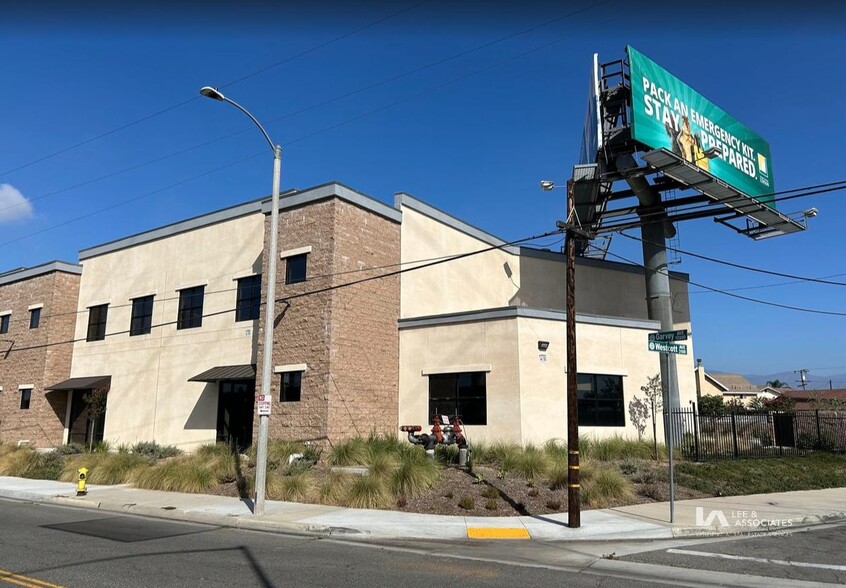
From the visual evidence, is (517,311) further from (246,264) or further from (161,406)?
(161,406)

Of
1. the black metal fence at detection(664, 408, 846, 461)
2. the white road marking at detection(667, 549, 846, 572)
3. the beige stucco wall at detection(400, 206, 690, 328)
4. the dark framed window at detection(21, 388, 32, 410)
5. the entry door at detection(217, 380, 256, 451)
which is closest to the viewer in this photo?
the white road marking at detection(667, 549, 846, 572)

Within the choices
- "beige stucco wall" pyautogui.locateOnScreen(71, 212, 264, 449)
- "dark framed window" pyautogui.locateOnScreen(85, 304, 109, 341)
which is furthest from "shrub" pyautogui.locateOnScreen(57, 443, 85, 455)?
"dark framed window" pyautogui.locateOnScreen(85, 304, 109, 341)

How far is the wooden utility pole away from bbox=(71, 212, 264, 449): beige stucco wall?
14935 millimetres

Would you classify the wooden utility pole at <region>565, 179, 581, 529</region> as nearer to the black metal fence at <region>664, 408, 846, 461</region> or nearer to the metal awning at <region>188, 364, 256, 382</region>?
the black metal fence at <region>664, 408, 846, 461</region>

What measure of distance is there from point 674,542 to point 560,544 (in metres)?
2.02

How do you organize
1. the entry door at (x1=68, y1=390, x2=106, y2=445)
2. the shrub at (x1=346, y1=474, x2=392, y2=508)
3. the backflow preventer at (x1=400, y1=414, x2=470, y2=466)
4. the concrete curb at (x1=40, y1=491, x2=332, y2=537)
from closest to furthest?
the concrete curb at (x1=40, y1=491, x2=332, y2=537) < the shrub at (x1=346, y1=474, x2=392, y2=508) < the backflow preventer at (x1=400, y1=414, x2=470, y2=466) < the entry door at (x1=68, y1=390, x2=106, y2=445)

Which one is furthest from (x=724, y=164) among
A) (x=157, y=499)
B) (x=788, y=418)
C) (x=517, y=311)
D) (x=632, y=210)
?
Answer: (x=157, y=499)

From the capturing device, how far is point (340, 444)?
19516 mm

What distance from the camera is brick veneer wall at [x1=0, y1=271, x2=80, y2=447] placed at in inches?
1220

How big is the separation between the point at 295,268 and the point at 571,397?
13.3 meters

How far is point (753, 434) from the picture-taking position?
22625 millimetres

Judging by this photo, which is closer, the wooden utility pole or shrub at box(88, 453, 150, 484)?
the wooden utility pole

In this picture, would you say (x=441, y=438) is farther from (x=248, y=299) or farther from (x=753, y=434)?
(x=753, y=434)

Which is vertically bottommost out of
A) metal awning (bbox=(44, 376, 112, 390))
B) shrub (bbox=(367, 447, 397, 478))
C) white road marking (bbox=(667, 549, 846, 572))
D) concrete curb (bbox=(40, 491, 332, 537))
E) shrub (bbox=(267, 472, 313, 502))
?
concrete curb (bbox=(40, 491, 332, 537))
